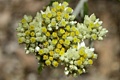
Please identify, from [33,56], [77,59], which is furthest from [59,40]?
[33,56]

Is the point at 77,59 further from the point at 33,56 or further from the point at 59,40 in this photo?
the point at 33,56

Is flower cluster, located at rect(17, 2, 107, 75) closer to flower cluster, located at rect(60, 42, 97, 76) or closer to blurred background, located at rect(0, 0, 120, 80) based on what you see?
flower cluster, located at rect(60, 42, 97, 76)

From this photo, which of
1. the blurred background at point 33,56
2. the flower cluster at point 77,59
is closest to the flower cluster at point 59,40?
the flower cluster at point 77,59

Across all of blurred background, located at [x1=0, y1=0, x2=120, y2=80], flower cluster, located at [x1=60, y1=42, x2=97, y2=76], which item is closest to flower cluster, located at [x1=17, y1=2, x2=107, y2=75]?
flower cluster, located at [x1=60, y1=42, x2=97, y2=76]

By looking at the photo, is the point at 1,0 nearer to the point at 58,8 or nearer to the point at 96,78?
the point at 96,78

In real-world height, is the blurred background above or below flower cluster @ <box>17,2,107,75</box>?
above

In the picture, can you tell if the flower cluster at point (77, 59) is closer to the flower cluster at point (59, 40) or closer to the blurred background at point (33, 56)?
the flower cluster at point (59, 40)
